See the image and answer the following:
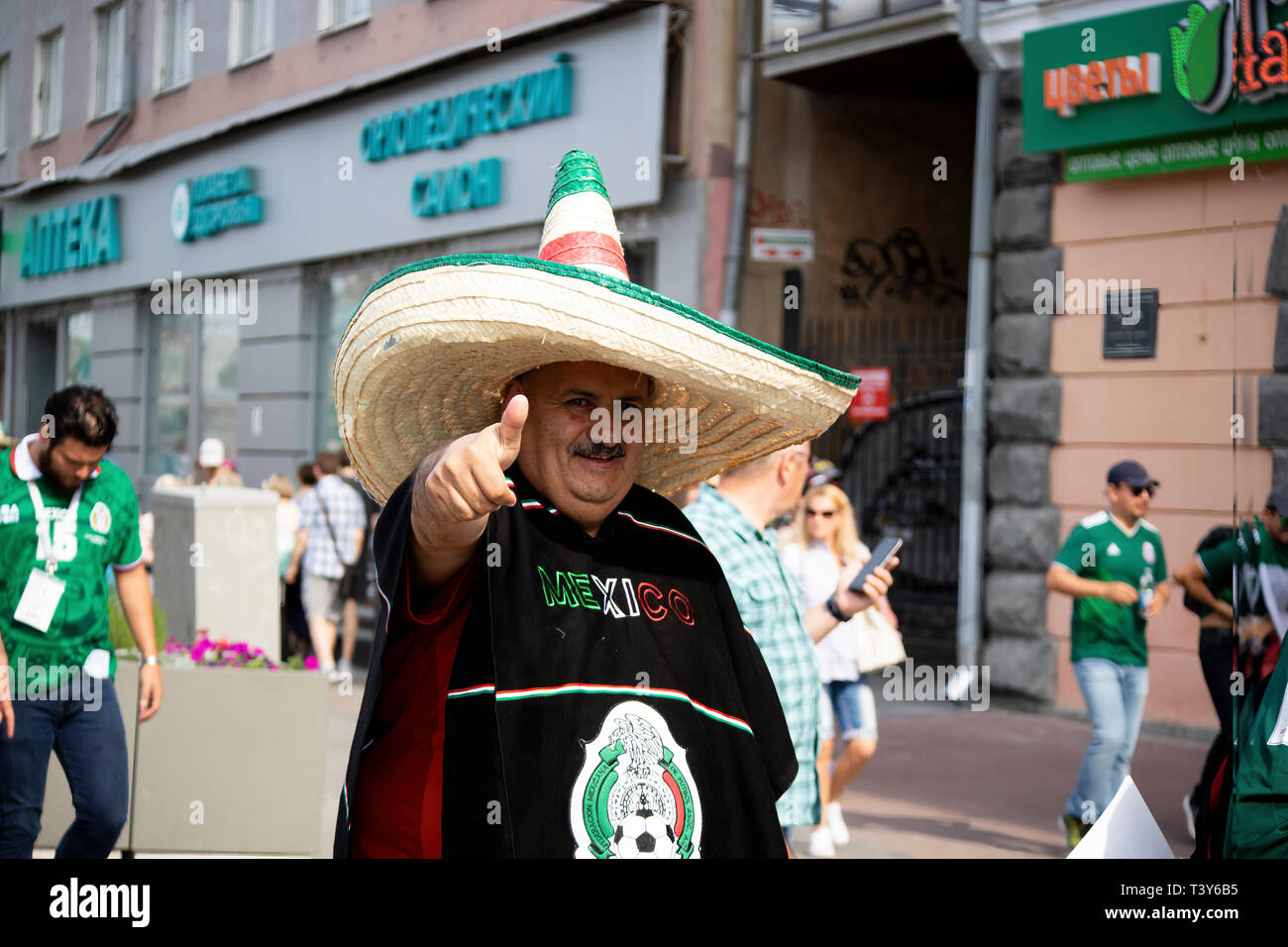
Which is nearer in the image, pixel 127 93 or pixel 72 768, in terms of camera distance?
pixel 72 768

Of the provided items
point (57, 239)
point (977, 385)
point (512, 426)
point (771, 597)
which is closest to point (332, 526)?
point (57, 239)

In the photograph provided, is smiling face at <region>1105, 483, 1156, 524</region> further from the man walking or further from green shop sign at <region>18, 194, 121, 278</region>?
the man walking

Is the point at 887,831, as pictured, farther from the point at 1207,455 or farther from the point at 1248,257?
the point at 1248,257

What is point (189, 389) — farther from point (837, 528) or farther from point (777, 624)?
point (777, 624)

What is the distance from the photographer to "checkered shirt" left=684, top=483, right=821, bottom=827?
4.10 m

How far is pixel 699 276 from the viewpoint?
36.7 ft

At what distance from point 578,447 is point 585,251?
1.11 feet

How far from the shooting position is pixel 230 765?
5.73 m

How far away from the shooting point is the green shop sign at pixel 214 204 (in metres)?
15.0

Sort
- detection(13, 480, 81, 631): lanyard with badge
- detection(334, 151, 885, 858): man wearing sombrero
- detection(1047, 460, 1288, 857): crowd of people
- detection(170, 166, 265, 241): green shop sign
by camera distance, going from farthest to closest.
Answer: detection(170, 166, 265, 241): green shop sign → detection(1047, 460, 1288, 857): crowd of people → detection(13, 480, 81, 631): lanyard with badge → detection(334, 151, 885, 858): man wearing sombrero

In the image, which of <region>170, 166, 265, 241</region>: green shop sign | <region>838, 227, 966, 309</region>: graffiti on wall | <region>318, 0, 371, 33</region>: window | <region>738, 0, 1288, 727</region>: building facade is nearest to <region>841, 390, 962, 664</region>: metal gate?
<region>738, 0, 1288, 727</region>: building facade

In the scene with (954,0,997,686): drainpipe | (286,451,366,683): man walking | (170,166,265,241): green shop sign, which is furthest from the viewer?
(170,166,265,241): green shop sign

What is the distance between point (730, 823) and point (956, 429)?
8894 millimetres
